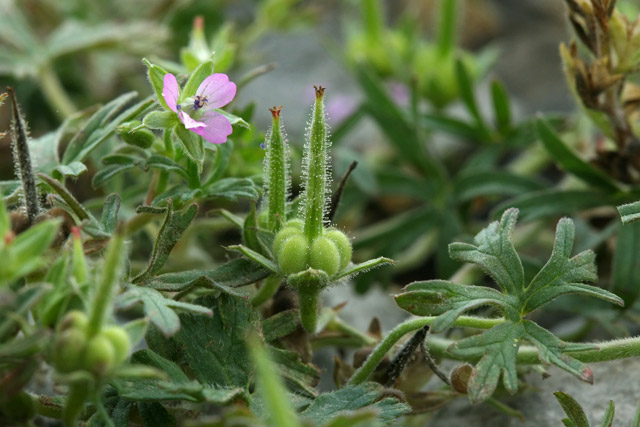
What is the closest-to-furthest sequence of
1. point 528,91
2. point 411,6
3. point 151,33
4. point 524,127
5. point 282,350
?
point 282,350, point 524,127, point 151,33, point 528,91, point 411,6

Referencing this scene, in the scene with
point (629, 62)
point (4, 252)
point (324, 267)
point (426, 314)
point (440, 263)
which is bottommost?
point (440, 263)

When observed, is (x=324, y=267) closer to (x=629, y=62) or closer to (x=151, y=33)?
(x=629, y=62)

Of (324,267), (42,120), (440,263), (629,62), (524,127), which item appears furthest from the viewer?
(42,120)

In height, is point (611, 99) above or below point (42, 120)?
below

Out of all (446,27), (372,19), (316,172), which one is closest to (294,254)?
(316,172)

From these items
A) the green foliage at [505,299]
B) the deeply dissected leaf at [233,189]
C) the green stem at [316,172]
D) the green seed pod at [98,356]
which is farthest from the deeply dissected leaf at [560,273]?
the green seed pod at [98,356]

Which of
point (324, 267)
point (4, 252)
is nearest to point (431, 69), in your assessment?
point (324, 267)

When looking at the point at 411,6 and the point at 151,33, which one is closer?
the point at 151,33

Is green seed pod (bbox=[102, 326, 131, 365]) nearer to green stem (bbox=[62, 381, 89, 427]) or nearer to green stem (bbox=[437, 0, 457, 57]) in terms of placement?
green stem (bbox=[62, 381, 89, 427])
